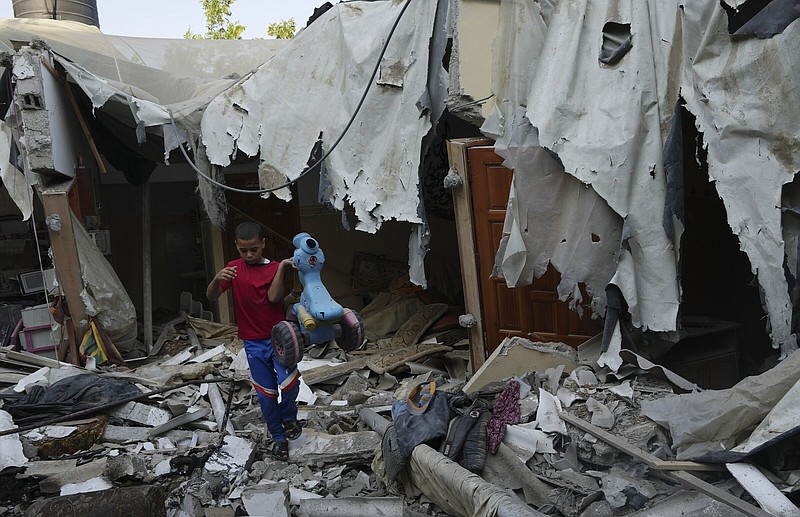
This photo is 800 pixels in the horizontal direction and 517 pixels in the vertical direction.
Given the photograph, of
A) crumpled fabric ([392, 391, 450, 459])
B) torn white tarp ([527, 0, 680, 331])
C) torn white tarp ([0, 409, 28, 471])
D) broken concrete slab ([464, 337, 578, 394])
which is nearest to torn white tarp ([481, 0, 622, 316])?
torn white tarp ([527, 0, 680, 331])

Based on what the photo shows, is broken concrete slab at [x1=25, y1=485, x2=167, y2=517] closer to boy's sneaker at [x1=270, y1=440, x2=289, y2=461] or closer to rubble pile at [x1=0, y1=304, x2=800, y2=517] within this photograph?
rubble pile at [x1=0, y1=304, x2=800, y2=517]

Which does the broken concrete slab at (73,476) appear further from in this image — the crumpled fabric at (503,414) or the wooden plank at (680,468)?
the wooden plank at (680,468)

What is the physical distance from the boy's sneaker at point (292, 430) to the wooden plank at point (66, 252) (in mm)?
3602

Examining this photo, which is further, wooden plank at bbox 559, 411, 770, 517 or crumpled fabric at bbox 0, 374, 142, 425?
crumpled fabric at bbox 0, 374, 142, 425

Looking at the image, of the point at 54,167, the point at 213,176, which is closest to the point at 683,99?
the point at 213,176

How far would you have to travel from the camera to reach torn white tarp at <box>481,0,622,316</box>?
5332 mm

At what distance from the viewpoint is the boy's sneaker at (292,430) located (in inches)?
205

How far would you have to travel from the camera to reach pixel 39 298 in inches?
375

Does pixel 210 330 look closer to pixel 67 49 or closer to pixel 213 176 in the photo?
pixel 213 176

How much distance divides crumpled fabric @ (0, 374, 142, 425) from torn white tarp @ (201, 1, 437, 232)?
273 cm

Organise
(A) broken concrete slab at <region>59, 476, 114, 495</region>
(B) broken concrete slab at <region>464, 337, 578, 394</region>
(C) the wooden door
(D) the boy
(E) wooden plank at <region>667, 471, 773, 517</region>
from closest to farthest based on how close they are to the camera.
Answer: (E) wooden plank at <region>667, 471, 773, 517</region>, (A) broken concrete slab at <region>59, 476, 114, 495</region>, (D) the boy, (B) broken concrete slab at <region>464, 337, 578, 394</region>, (C) the wooden door

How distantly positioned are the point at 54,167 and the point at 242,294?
3644 millimetres

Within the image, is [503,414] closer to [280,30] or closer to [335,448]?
[335,448]

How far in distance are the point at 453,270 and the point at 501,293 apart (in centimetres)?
306
